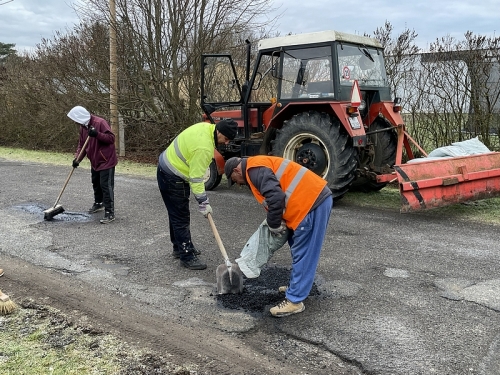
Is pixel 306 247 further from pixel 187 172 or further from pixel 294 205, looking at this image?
pixel 187 172

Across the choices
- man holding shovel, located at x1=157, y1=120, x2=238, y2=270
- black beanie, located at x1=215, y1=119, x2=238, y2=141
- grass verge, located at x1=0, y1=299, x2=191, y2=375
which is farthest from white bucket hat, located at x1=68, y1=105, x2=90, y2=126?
grass verge, located at x1=0, y1=299, x2=191, y2=375

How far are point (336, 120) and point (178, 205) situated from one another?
3.14 m

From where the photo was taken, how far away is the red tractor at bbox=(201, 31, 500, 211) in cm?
627

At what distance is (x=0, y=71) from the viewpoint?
18.2 m

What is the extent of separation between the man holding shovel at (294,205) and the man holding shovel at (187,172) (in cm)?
64

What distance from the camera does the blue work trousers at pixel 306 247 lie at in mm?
3496

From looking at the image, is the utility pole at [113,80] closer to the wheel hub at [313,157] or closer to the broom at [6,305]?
the wheel hub at [313,157]

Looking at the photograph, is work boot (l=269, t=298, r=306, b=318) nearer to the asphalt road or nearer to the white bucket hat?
the asphalt road

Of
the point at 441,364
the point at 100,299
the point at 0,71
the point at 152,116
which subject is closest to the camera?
the point at 441,364

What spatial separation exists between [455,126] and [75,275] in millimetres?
7634

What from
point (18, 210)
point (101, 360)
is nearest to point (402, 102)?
point (18, 210)

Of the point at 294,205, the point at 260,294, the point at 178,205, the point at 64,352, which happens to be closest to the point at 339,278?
the point at 260,294

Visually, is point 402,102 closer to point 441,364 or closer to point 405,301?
point 405,301

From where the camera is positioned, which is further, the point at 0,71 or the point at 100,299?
the point at 0,71
